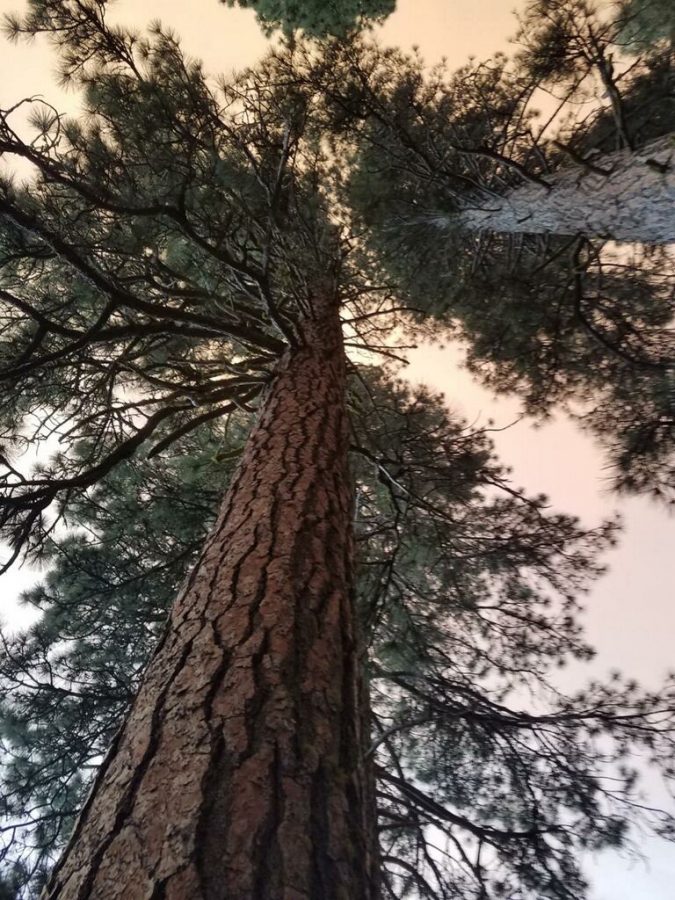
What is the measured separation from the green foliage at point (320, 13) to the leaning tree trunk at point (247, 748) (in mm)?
4606

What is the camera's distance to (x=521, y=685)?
418cm

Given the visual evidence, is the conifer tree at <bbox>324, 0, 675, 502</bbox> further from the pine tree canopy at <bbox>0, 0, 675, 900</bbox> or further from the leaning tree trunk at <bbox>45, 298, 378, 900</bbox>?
the leaning tree trunk at <bbox>45, 298, 378, 900</bbox>

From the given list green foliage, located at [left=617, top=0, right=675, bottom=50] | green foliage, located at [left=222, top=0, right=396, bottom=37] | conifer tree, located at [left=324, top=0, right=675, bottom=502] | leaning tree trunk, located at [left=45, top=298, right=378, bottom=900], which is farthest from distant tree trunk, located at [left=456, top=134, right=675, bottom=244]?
leaning tree trunk, located at [left=45, top=298, right=378, bottom=900]

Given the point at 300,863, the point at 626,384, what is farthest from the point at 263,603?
the point at 626,384

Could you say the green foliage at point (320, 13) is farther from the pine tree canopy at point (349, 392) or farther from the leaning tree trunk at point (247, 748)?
the leaning tree trunk at point (247, 748)

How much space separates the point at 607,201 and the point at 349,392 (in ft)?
8.05

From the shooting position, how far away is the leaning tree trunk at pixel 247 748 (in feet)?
3.18

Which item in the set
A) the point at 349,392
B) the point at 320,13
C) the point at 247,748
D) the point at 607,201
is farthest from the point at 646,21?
the point at 247,748

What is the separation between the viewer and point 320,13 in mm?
4809

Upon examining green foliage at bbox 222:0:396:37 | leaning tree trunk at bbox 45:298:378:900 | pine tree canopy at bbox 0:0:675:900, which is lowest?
leaning tree trunk at bbox 45:298:378:900

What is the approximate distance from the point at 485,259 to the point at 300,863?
18.9 ft

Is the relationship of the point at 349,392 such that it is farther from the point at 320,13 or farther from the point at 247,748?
the point at 247,748

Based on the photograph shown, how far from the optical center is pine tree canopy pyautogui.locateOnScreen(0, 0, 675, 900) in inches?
128

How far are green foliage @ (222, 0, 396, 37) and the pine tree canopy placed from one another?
16 centimetres
